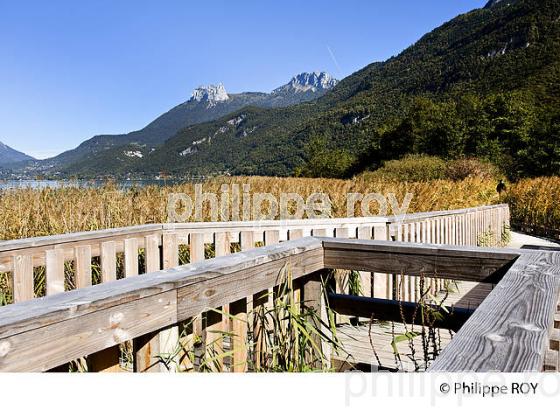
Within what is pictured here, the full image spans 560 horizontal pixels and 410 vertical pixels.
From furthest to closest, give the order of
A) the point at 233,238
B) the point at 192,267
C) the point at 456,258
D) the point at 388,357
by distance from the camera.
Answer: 1. the point at 233,238
2. the point at 388,357
3. the point at 456,258
4. the point at 192,267

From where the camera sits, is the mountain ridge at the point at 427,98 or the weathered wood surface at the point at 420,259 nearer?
the weathered wood surface at the point at 420,259

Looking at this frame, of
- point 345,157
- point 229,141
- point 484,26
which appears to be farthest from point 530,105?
point 229,141

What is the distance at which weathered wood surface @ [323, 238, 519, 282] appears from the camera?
6.18 feet

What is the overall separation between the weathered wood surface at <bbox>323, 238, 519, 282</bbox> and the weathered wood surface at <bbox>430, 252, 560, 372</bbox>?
38 centimetres

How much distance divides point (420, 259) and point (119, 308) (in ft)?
4.17

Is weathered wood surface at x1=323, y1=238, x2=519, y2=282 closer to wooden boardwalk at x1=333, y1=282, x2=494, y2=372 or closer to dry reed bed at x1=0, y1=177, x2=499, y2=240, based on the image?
wooden boardwalk at x1=333, y1=282, x2=494, y2=372

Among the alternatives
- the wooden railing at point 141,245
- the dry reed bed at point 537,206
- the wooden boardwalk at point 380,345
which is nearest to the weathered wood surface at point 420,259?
the wooden boardwalk at point 380,345

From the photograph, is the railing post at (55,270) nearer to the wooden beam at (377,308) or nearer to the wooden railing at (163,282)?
the wooden railing at (163,282)

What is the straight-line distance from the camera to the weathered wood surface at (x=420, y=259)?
188 centimetres

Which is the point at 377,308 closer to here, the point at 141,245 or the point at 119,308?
the point at 119,308

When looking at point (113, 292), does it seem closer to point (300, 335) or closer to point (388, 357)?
point (300, 335)

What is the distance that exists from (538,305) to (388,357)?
2.27 m
